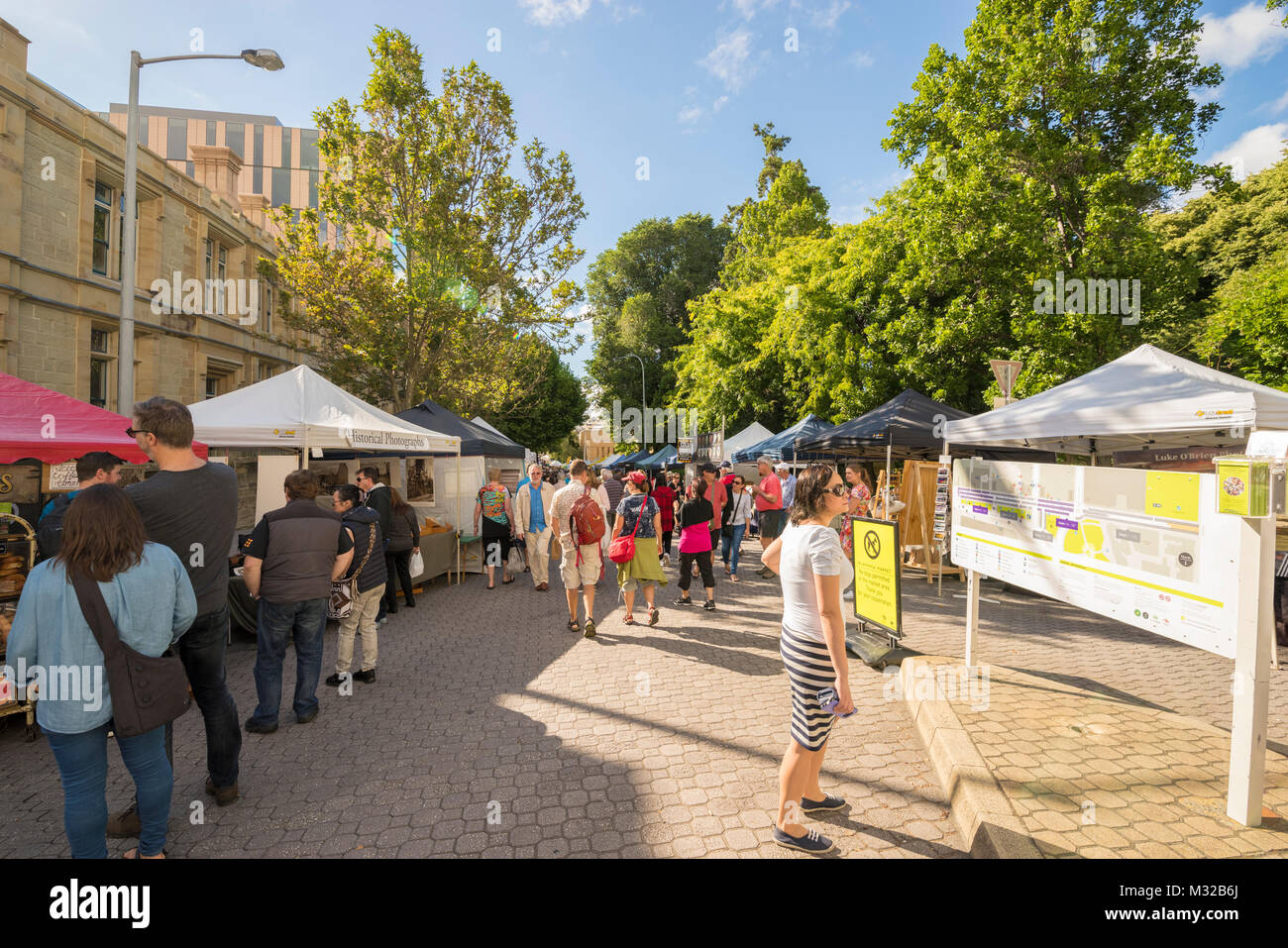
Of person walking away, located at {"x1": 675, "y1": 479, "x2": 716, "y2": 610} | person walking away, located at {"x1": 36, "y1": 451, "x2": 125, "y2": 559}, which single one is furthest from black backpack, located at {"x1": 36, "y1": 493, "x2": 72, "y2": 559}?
person walking away, located at {"x1": 675, "y1": 479, "x2": 716, "y2": 610}

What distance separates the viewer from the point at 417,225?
54.7 feet

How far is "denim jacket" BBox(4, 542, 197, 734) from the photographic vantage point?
A: 2451 mm

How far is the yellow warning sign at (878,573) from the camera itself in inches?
225

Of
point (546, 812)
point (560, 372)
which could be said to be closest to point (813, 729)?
point (546, 812)

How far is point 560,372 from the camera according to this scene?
3803cm

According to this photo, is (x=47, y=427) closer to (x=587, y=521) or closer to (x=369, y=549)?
(x=369, y=549)

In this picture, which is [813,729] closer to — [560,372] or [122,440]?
[122,440]

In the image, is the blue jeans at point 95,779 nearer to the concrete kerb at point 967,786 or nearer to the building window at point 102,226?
the concrete kerb at point 967,786

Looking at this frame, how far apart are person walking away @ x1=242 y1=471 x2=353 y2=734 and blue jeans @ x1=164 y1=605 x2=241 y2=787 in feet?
2.54

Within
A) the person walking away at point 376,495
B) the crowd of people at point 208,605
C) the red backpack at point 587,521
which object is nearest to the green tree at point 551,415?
the person walking away at point 376,495

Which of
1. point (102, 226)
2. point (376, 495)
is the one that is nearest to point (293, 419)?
point (376, 495)

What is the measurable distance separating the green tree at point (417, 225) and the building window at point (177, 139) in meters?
51.7

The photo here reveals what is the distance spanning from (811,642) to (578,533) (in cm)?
462

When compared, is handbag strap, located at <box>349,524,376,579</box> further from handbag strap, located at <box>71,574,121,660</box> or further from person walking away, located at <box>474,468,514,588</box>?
person walking away, located at <box>474,468,514,588</box>
